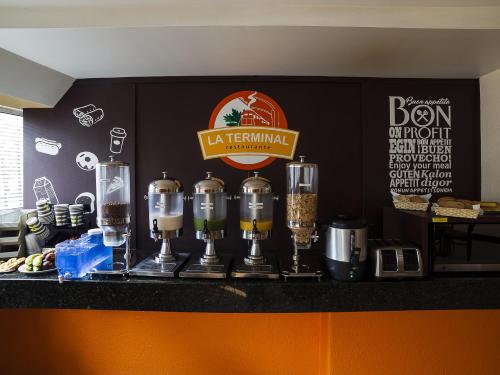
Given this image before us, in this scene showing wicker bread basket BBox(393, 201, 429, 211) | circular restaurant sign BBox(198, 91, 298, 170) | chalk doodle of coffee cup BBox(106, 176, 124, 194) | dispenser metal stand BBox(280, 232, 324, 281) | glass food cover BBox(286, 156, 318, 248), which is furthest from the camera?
circular restaurant sign BBox(198, 91, 298, 170)

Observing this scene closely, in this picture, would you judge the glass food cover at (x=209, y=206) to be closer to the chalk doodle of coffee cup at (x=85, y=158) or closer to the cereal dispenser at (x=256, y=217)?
the cereal dispenser at (x=256, y=217)

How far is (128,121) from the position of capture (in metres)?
1.97

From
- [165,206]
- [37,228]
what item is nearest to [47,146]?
[37,228]

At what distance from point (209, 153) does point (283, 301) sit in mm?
1108

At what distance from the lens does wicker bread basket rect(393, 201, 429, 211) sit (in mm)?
1651

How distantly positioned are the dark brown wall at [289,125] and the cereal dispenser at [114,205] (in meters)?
0.20

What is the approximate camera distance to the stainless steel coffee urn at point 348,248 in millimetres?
1370

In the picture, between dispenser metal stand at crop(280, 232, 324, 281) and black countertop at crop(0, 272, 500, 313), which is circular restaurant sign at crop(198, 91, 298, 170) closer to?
dispenser metal stand at crop(280, 232, 324, 281)

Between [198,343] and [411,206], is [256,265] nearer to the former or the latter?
[198,343]

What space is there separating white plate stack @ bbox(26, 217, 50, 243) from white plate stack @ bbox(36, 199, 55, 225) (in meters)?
0.04

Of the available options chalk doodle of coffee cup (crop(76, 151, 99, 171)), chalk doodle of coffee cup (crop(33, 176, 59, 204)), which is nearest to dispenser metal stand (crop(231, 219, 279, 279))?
chalk doodle of coffee cup (crop(76, 151, 99, 171))

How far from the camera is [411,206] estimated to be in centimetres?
170

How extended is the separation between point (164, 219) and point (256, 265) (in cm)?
60

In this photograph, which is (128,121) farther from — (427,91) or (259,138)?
(427,91)
